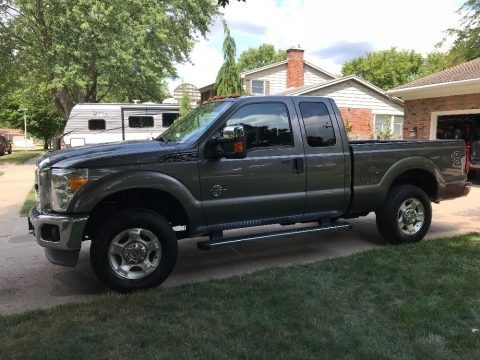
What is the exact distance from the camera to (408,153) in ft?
21.3

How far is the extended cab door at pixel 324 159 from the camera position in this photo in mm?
5777

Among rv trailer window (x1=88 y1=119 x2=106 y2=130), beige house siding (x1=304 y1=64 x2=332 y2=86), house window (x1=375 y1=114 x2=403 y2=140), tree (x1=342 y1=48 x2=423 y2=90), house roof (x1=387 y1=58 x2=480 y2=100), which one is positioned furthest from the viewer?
tree (x1=342 y1=48 x2=423 y2=90)

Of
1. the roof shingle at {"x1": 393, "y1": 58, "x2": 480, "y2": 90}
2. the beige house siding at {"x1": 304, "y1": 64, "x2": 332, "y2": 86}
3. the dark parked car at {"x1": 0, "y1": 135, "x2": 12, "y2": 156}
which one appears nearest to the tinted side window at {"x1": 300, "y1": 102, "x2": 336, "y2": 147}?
the roof shingle at {"x1": 393, "y1": 58, "x2": 480, "y2": 90}

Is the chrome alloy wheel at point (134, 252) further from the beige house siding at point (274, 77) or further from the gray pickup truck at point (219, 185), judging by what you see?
the beige house siding at point (274, 77)

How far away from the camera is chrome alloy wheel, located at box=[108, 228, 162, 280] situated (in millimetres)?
4762

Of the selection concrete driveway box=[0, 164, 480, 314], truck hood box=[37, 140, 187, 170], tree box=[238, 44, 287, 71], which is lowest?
concrete driveway box=[0, 164, 480, 314]

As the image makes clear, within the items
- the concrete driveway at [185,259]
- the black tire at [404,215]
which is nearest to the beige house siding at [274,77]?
the concrete driveway at [185,259]

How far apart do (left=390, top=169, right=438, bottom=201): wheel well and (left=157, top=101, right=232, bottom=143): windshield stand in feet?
8.78

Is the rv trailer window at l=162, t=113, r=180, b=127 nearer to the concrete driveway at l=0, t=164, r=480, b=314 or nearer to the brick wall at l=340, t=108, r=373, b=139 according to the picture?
the brick wall at l=340, t=108, r=373, b=139

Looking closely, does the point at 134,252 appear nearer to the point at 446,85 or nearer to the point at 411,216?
the point at 411,216

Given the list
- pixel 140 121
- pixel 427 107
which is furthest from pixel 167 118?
pixel 427 107

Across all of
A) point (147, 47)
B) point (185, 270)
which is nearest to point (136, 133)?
point (147, 47)

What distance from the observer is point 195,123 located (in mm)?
5672

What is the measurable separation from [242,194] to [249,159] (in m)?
0.39
